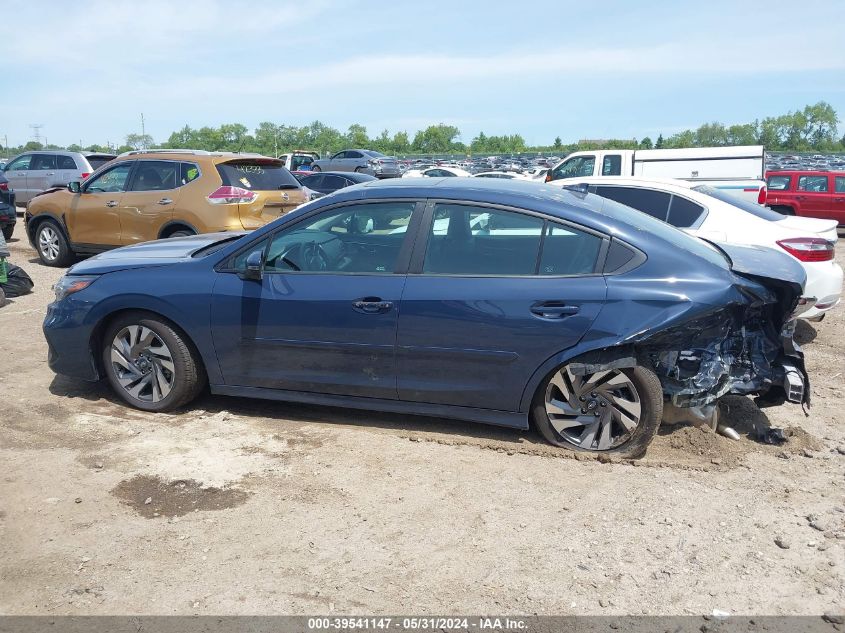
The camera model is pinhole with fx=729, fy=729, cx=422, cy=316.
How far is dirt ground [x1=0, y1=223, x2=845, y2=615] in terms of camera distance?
10.2ft

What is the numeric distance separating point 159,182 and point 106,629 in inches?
316

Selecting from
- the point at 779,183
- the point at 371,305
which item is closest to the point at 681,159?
the point at 779,183

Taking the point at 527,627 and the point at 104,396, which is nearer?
the point at 527,627

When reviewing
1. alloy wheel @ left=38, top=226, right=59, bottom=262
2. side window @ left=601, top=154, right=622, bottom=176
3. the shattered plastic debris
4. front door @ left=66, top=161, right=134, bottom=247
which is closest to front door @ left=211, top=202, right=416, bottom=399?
the shattered plastic debris

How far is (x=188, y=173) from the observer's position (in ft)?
31.8

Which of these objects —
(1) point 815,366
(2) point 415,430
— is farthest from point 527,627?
(1) point 815,366

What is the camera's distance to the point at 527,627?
2.91 m

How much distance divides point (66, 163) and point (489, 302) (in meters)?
16.5

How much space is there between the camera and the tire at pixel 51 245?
10992 mm

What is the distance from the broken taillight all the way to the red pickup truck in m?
11.9

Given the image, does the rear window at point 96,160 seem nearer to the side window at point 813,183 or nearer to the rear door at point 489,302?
the rear door at point 489,302

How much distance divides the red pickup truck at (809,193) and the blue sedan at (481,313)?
14.6m

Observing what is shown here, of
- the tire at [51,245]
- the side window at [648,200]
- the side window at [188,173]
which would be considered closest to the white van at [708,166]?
the side window at [648,200]

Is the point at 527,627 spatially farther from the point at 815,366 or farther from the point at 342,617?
the point at 815,366
